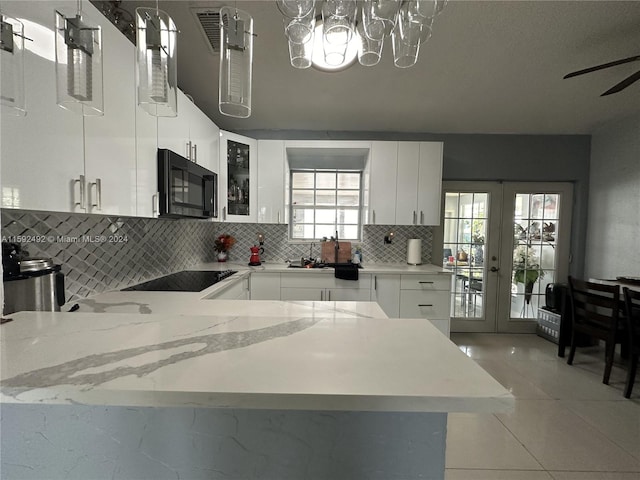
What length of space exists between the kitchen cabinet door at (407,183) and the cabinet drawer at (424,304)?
83cm

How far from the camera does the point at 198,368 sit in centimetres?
58

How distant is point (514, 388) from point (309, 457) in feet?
8.70

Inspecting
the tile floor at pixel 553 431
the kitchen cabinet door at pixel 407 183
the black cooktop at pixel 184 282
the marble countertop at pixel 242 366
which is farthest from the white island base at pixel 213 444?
the kitchen cabinet door at pixel 407 183

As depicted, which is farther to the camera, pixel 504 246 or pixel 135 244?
pixel 504 246

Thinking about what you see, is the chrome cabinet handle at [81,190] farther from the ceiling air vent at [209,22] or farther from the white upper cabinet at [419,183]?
the white upper cabinet at [419,183]

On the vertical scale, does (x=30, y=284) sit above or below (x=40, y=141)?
below

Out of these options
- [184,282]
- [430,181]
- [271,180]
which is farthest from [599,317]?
[184,282]

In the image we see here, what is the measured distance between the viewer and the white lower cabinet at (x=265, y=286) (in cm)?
301

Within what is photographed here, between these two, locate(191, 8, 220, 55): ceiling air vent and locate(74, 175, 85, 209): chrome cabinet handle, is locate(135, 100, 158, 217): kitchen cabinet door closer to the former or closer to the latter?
locate(74, 175, 85, 209): chrome cabinet handle

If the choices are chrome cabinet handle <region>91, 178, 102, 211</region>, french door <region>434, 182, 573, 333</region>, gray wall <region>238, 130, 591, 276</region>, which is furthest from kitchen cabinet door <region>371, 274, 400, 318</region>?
chrome cabinet handle <region>91, 178, 102, 211</region>

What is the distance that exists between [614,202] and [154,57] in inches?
180

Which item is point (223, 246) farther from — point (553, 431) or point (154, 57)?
point (553, 431)

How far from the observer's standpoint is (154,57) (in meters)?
0.84

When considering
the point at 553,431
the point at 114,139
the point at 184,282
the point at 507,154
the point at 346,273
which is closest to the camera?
the point at 114,139
